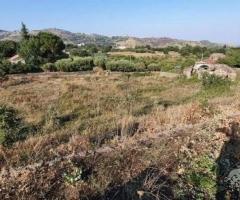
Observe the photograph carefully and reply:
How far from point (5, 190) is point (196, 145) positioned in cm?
366

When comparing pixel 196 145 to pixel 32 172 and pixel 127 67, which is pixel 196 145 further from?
pixel 127 67

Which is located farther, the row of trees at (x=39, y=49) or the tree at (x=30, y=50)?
the row of trees at (x=39, y=49)

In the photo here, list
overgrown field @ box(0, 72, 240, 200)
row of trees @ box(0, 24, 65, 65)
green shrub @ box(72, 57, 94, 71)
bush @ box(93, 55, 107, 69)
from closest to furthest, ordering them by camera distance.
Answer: overgrown field @ box(0, 72, 240, 200), green shrub @ box(72, 57, 94, 71), bush @ box(93, 55, 107, 69), row of trees @ box(0, 24, 65, 65)

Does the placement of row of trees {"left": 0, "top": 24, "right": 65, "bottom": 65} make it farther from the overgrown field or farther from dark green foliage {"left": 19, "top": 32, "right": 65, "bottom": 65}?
the overgrown field

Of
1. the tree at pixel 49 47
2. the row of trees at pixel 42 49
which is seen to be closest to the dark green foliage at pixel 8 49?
the row of trees at pixel 42 49

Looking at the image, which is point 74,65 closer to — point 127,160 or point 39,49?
point 39,49

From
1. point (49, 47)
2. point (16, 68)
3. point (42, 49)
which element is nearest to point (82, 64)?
point (16, 68)

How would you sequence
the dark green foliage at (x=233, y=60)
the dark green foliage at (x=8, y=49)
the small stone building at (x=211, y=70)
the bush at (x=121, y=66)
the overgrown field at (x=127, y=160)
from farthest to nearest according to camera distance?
1. the dark green foliage at (x=8, y=49)
2. the bush at (x=121, y=66)
3. the dark green foliage at (x=233, y=60)
4. the small stone building at (x=211, y=70)
5. the overgrown field at (x=127, y=160)

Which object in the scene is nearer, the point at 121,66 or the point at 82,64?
the point at 121,66

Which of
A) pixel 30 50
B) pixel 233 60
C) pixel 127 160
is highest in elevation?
pixel 127 160

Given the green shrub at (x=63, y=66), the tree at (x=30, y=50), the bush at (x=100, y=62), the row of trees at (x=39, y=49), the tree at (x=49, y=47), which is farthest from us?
the tree at (x=49, y=47)

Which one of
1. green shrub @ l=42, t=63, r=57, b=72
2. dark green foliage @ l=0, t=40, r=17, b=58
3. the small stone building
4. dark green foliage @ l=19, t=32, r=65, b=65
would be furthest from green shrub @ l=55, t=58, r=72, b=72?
dark green foliage @ l=0, t=40, r=17, b=58

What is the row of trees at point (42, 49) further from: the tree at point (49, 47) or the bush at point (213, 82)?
the bush at point (213, 82)

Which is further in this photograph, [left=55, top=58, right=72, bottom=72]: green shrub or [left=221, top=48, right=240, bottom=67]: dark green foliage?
[left=55, top=58, right=72, bottom=72]: green shrub
